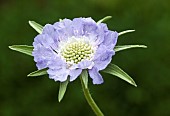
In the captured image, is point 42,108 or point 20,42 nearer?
point 42,108

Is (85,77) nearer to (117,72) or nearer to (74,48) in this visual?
(117,72)

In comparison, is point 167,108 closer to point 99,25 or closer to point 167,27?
point 167,27

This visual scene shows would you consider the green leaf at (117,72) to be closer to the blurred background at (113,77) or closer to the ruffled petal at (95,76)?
the ruffled petal at (95,76)

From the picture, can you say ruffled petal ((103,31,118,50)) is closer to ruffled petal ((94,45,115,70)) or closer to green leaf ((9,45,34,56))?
ruffled petal ((94,45,115,70))

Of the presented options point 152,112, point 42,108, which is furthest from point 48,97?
point 152,112

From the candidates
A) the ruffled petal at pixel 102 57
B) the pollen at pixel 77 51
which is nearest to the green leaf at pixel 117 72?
the ruffled petal at pixel 102 57

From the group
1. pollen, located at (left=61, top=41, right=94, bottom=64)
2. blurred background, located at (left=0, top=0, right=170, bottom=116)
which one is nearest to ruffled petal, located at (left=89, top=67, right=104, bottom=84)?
pollen, located at (left=61, top=41, right=94, bottom=64)
